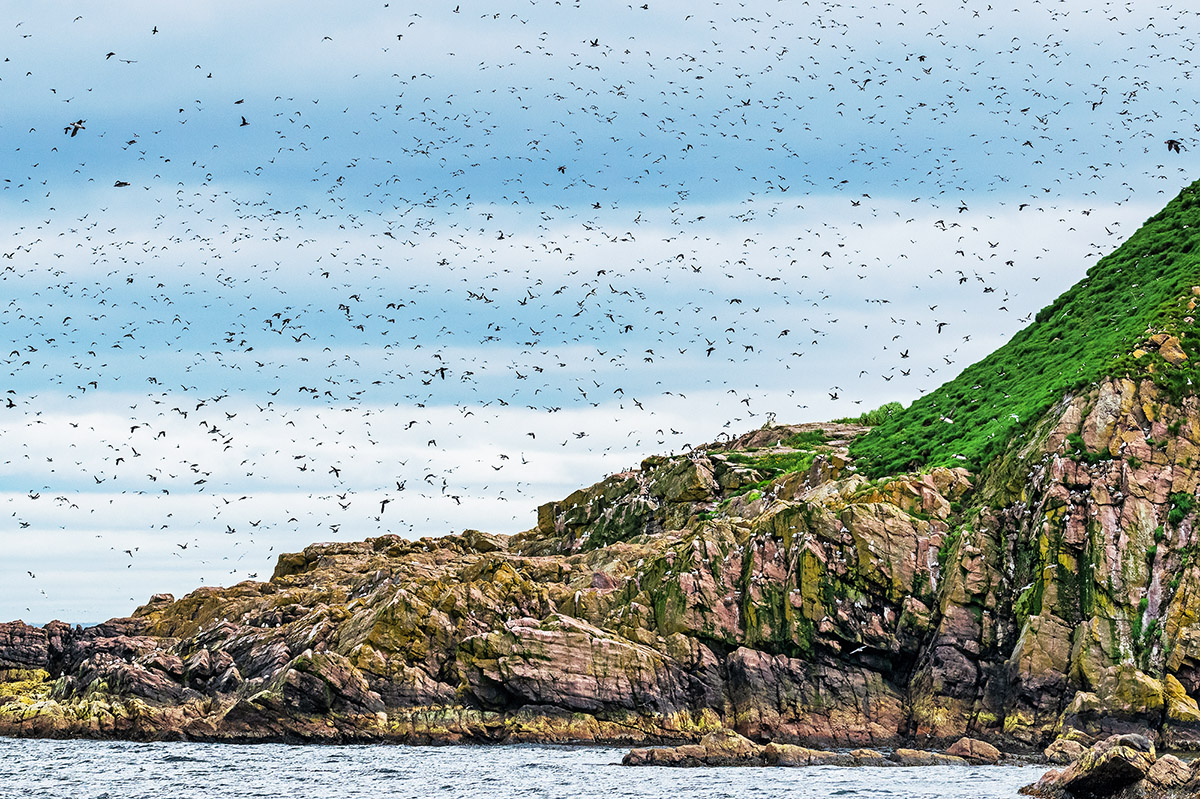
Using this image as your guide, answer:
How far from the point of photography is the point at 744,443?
152m

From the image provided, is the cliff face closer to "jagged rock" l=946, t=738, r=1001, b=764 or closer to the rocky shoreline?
the rocky shoreline

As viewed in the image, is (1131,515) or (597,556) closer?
(1131,515)

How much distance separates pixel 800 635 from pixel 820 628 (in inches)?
53.1

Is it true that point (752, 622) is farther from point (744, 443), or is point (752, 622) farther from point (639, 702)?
point (744, 443)

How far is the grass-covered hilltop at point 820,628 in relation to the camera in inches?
2980

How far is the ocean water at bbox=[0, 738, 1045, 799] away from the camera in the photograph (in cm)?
5431

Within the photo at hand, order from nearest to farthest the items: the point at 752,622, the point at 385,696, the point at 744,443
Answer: the point at 385,696, the point at 752,622, the point at 744,443

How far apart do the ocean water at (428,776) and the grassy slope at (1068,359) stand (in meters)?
38.2

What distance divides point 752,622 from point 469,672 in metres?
18.5

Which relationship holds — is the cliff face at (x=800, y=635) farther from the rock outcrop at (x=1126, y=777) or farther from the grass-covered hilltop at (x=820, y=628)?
the rock outcrop at (x=1126, y=777)

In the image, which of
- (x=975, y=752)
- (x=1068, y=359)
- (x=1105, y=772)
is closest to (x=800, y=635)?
(x=975, y=752)

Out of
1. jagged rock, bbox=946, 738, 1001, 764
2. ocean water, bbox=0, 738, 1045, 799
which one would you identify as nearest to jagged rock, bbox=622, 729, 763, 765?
ocean water, bbox=0, 738, 1045, 799

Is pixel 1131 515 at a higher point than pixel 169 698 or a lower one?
higher

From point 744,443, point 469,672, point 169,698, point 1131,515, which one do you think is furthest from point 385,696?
point 744,443
